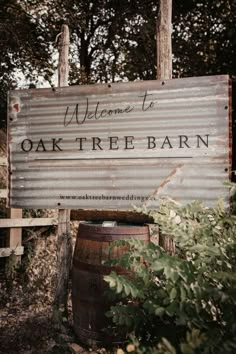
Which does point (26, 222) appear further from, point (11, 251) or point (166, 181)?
point (166, 181)

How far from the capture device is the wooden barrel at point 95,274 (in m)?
Answer: 3.47

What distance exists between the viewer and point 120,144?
12.9 feet

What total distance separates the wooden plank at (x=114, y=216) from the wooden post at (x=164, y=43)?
137 centimetres

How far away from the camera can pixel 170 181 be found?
12.5 feet

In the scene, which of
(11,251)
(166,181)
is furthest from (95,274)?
(11,251)

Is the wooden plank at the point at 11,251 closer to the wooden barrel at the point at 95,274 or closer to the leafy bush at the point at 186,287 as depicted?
the wooden barrel at the point at 95,274

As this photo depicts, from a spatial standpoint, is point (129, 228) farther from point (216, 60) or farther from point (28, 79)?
point (216, 60)

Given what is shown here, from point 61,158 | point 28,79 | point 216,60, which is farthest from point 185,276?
point 216,60

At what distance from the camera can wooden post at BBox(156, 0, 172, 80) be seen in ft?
12.8

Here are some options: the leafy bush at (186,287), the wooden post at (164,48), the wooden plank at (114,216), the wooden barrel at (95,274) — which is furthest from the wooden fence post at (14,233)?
the leafy bush at (186,287)

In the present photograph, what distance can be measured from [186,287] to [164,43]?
262cm

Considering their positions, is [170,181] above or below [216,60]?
below

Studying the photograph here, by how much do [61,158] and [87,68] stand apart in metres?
10.1

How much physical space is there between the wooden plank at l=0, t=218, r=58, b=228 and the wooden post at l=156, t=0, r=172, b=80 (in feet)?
9.80
